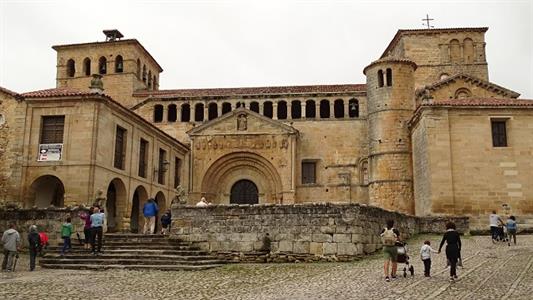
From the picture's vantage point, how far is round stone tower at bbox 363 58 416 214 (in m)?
27.9

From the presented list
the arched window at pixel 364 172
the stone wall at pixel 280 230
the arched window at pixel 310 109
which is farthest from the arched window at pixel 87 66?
the stone wall at pixel 280 230

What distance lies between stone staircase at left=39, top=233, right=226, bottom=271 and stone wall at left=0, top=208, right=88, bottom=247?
467 millimetres

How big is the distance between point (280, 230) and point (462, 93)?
2070 cm

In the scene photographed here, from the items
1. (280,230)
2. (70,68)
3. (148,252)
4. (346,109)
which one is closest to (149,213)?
(148,252)

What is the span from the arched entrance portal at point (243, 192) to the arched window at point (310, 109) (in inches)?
230

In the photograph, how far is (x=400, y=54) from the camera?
1490 inches

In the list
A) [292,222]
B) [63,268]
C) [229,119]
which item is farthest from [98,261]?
[229,119]

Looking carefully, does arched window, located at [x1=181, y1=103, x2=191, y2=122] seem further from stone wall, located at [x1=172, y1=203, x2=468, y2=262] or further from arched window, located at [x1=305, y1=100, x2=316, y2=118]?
stone wall, located at [x1=172, y1=203, x2=468, y2=262]

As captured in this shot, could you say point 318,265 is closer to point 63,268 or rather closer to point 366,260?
point 366,260

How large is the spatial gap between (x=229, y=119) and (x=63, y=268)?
17.6 m

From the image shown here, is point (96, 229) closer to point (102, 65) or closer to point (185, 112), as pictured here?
point (185, 112)

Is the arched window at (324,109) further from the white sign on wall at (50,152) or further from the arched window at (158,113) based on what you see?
the white sign on wall at (50,152)

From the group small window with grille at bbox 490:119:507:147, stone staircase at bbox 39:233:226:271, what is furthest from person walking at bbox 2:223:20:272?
small window with grille at bbox 490:119:507:147

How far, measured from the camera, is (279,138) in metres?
29.8
